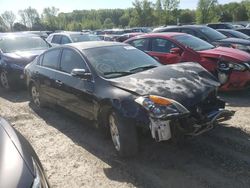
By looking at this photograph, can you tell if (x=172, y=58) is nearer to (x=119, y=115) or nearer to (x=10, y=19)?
(x=119, y=115)

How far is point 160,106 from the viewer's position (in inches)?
174

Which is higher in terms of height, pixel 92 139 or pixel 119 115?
pixel 119 115

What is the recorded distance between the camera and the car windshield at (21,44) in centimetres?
1094

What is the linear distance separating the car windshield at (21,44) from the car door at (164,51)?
3.72 metres

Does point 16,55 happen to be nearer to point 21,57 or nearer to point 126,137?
point 21,57

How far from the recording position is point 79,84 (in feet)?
19.1

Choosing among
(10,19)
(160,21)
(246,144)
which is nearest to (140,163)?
(246,144)

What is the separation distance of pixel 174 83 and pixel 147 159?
112cm

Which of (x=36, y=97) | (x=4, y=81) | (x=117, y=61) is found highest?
(x=117, y=61)

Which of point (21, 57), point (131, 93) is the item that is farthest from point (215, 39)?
point (131, 93)

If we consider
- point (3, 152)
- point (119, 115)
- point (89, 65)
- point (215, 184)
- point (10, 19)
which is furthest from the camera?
point (10, 19)

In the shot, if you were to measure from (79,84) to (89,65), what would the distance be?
1.26ft

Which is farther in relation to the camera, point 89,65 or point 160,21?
point 160,21

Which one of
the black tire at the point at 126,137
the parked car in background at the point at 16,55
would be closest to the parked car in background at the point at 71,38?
the parked car in background at the point at 16,55
